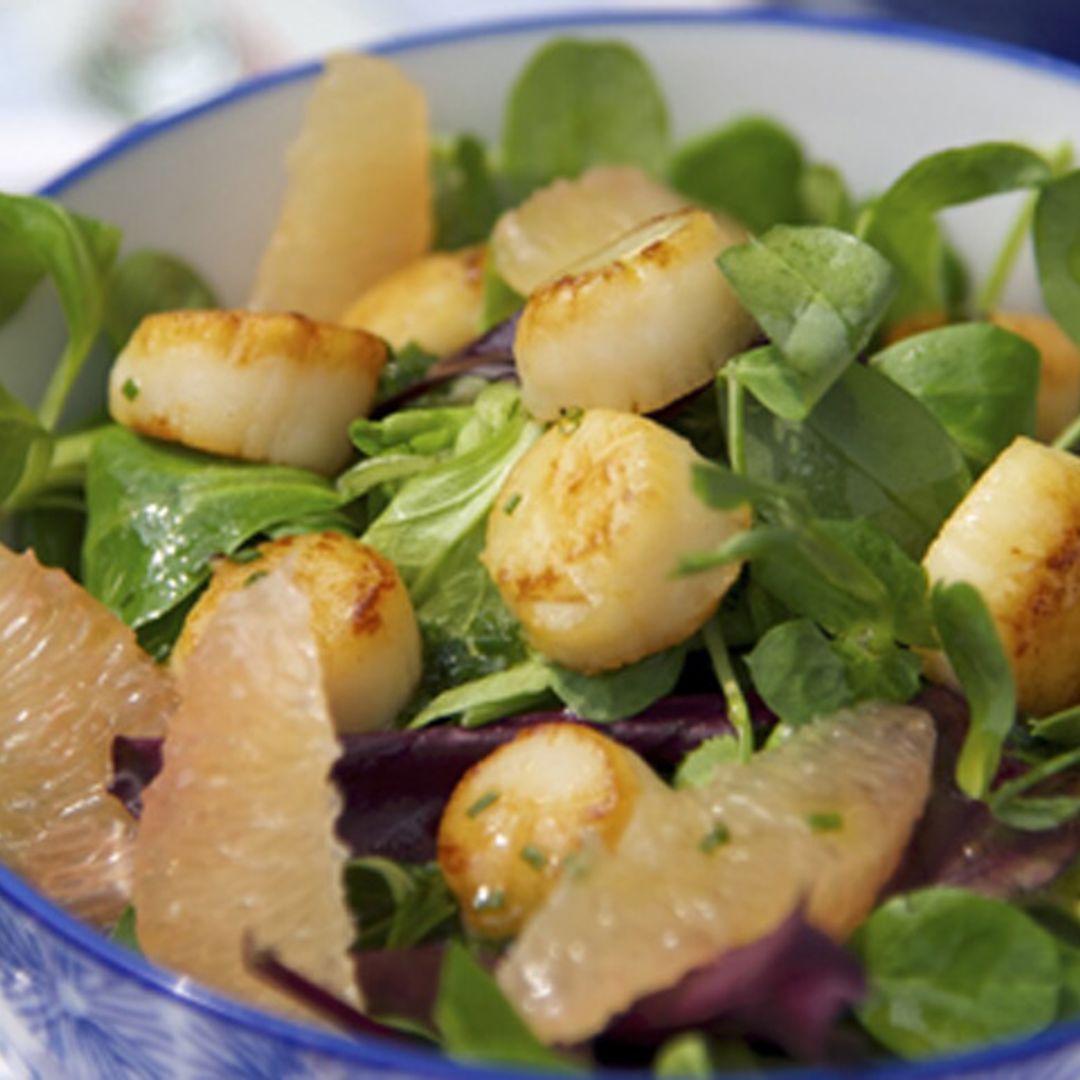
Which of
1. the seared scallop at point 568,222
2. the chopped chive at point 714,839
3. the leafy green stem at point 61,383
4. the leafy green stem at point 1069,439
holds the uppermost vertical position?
the seared scallop at point 568,222

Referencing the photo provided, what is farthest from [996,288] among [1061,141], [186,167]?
[186,167]

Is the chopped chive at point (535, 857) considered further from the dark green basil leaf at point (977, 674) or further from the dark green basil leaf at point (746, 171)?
the dark green basil leaf at point (746, 171)

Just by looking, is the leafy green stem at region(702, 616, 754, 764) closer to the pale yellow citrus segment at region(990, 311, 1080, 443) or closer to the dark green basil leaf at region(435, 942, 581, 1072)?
the dark green basil leaf at region(435, 942, 581, 1072)

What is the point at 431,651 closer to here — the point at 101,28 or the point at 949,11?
the point at 949,11

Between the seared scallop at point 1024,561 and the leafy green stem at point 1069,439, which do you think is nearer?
the seared scallop at point 1024,561

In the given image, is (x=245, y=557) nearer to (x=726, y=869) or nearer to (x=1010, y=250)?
(x=726, y=869)

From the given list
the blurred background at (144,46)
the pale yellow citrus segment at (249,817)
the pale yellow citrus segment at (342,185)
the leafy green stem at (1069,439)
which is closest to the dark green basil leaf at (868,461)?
the leafy green stem at (1069,439)

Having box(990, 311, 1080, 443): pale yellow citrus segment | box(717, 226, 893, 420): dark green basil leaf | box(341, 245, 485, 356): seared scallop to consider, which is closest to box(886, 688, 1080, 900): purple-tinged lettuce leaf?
box(717, 226, 893, 420): dark green basil leaf
